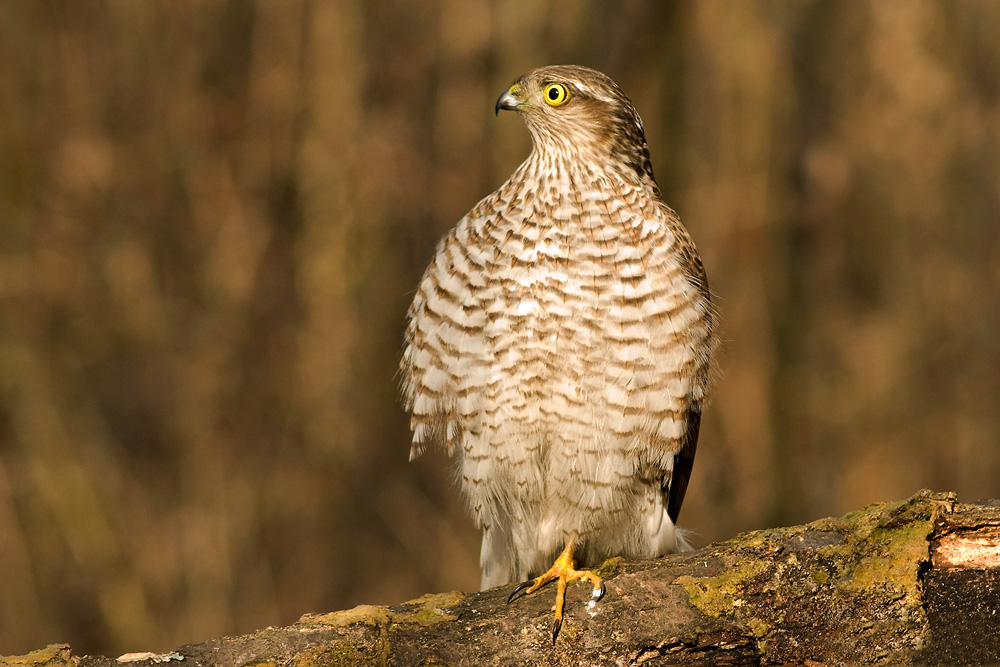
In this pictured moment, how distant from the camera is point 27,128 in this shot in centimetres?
680

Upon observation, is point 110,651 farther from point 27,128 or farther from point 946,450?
point 946,450

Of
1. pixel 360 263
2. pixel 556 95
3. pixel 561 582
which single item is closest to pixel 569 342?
pixel 561 582

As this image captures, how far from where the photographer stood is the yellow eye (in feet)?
13.6

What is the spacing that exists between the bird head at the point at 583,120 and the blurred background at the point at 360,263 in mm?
3050

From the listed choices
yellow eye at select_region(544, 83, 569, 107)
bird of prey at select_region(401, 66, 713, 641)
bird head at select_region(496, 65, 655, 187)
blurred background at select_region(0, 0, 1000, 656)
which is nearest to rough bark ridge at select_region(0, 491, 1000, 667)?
bird of prey at select_region(401, 66, 713, 641)

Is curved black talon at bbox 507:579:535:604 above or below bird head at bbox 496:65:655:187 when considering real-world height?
below

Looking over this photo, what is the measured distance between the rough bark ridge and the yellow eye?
6.41 ft

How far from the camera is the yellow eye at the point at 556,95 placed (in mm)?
4160

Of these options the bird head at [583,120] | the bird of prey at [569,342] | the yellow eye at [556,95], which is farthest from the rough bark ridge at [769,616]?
the yellow eye at [556,95]

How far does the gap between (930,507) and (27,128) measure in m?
6.15

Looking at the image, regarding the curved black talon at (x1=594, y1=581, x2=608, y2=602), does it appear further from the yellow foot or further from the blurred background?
the blurred background

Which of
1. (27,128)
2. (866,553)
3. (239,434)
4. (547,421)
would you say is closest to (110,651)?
(239,434)

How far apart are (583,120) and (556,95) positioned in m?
0.17

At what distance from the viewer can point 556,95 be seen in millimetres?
4184
